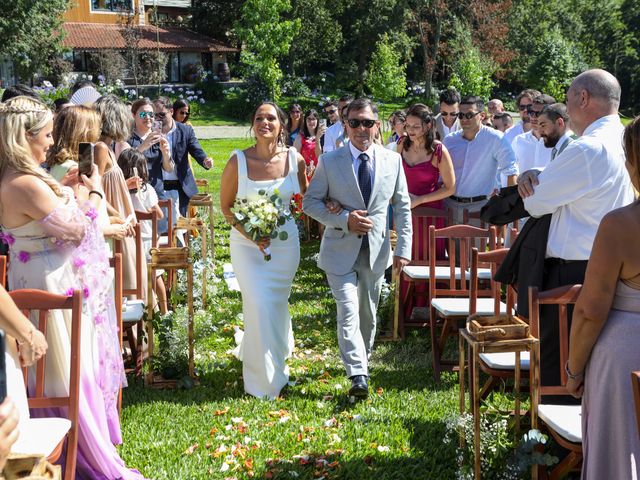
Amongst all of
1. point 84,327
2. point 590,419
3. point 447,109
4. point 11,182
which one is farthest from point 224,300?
point 590,419

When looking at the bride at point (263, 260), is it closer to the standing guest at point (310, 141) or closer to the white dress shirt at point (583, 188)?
the white dress shirt at point (583, 188)

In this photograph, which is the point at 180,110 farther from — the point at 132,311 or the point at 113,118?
the point at 132,311

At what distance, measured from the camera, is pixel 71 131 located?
532cm

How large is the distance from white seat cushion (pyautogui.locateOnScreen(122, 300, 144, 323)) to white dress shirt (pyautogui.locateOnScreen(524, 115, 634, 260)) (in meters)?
3.07

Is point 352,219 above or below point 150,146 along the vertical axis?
below

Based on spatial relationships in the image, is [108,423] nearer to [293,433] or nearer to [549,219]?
[293,433]

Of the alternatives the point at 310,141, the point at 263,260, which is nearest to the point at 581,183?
the point at 263,260

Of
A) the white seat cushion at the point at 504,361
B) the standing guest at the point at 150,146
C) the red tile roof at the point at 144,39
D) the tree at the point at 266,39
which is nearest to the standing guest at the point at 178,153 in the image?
the standing guest at the point at 150,146

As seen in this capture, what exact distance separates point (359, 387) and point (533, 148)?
157 inches

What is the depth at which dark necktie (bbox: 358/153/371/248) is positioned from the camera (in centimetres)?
578

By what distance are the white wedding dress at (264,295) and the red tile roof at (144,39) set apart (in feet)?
157

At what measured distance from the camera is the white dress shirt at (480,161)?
26.6ft

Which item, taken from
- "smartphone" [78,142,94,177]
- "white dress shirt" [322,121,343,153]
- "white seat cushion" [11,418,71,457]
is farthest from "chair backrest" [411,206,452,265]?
"white dress shirt" [322,121,343,153]

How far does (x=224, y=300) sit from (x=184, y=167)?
1.92 m
